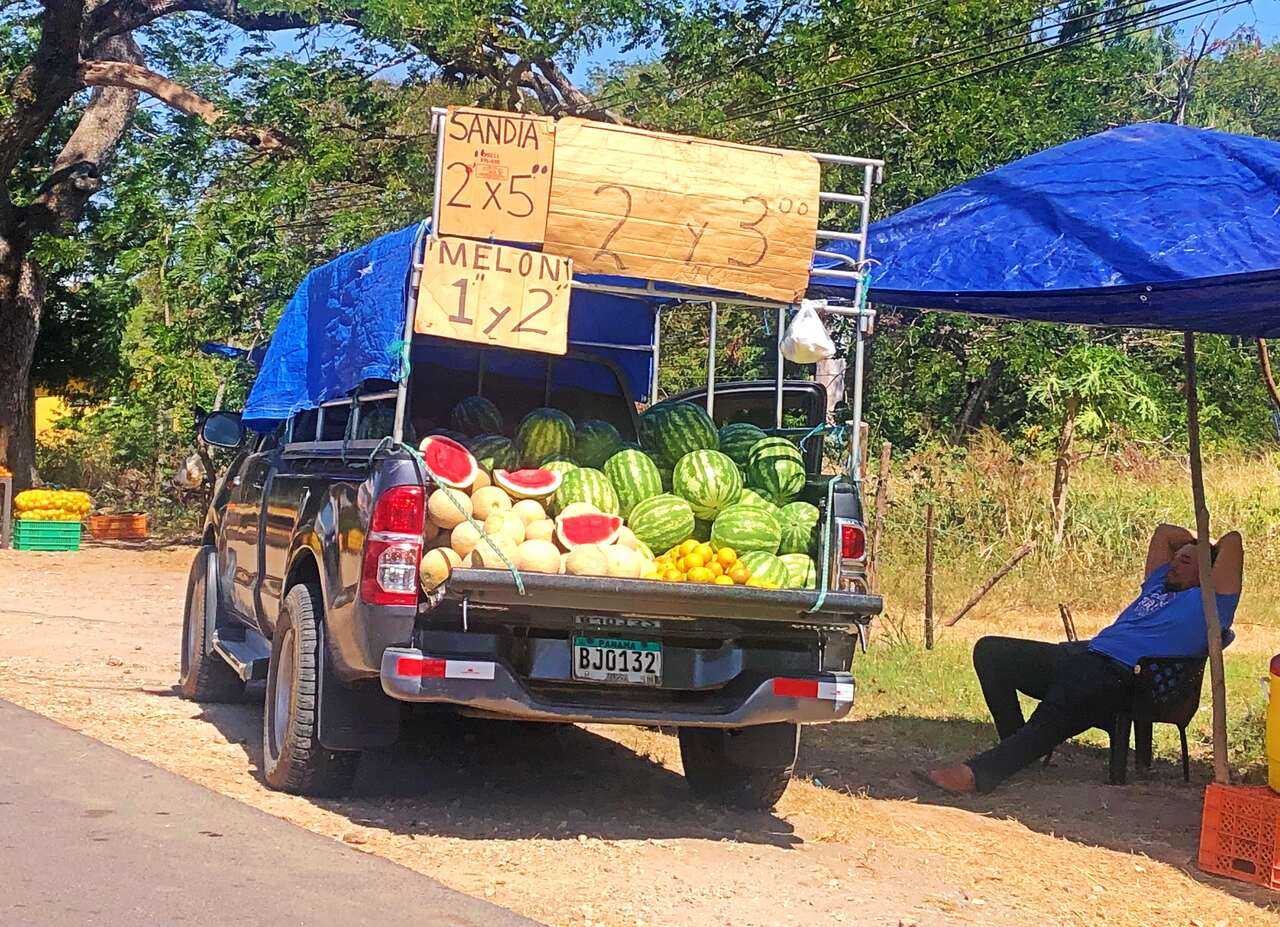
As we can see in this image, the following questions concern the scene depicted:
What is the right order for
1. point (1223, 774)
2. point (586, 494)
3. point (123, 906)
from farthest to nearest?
1. point (1223, 774)
2. point (586, 494)
3. point (123, 906)

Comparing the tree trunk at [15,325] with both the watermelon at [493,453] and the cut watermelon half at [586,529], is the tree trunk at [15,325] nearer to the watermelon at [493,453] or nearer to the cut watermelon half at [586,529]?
the watermelon at [493,453]

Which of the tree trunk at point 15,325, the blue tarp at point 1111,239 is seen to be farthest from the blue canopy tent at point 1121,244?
the tree trunk at point 15,325

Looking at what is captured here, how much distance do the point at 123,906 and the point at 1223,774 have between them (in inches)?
181

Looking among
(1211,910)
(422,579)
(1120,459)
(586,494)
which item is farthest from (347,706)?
(1120,459)

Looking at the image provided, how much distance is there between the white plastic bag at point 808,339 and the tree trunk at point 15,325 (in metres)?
16.7

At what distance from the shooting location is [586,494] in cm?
631

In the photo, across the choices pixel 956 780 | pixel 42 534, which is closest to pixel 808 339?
pixel 956 780

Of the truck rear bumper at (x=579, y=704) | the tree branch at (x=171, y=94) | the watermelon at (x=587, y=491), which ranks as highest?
the tree branch at (x=171, y=94)

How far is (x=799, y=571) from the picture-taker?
20.8 ft

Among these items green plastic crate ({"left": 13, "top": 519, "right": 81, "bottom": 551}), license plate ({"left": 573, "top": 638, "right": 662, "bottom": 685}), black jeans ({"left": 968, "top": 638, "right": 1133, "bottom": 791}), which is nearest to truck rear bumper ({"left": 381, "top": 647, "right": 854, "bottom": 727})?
license plate ({"left": 573, "top": 638, "right": 662, "bottom": 685})

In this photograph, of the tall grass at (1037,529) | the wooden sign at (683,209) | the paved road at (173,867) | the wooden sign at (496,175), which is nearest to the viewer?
the paved road at (173,867)

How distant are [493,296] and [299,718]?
1.89 m

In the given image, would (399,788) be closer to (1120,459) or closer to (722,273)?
(722,273)

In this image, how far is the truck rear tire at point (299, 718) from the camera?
643cm
